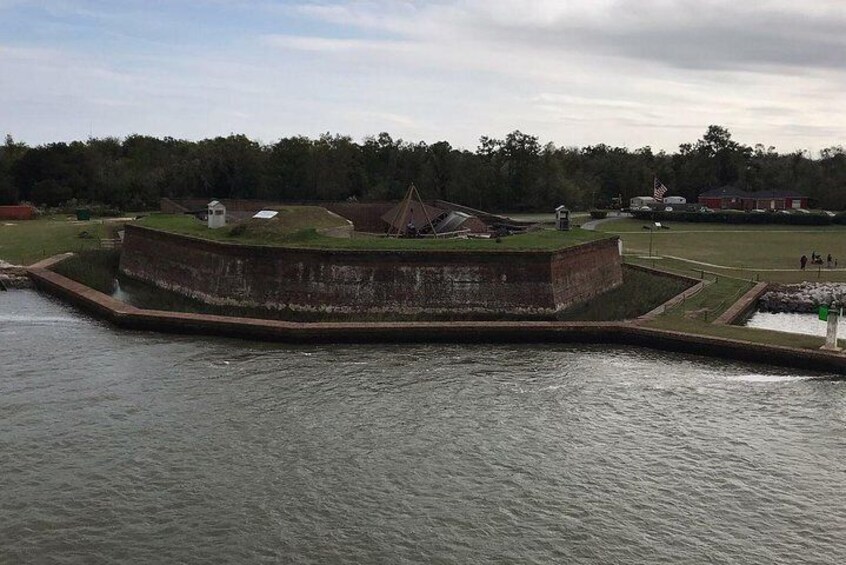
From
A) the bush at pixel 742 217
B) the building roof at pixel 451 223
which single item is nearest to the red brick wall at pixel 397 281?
the building roof at pixel 451 223

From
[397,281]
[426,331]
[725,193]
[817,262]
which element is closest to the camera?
[426,331]

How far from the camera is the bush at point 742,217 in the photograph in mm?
55031

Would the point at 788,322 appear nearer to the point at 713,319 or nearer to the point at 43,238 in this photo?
the point at 713,319

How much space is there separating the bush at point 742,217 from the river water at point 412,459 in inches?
1556

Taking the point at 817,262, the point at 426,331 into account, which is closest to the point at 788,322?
the point at 817,262

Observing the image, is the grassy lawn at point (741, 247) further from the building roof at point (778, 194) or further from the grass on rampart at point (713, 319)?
the building roof at point (778, 194)

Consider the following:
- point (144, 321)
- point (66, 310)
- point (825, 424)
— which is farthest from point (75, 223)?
point (825, 424)

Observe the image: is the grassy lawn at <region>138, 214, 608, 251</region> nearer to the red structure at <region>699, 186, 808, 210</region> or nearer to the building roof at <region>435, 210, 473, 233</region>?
the building roof at <region>435, 210, 473, 233</region>

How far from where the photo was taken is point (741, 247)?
41.3 m

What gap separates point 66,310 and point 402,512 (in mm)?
16950

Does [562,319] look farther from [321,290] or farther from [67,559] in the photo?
[67,559]

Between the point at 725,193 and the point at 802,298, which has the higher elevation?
the point at 725,193

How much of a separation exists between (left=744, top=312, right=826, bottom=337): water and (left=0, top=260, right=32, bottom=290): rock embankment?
2496 centimetres

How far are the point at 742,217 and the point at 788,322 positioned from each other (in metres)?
33.6
